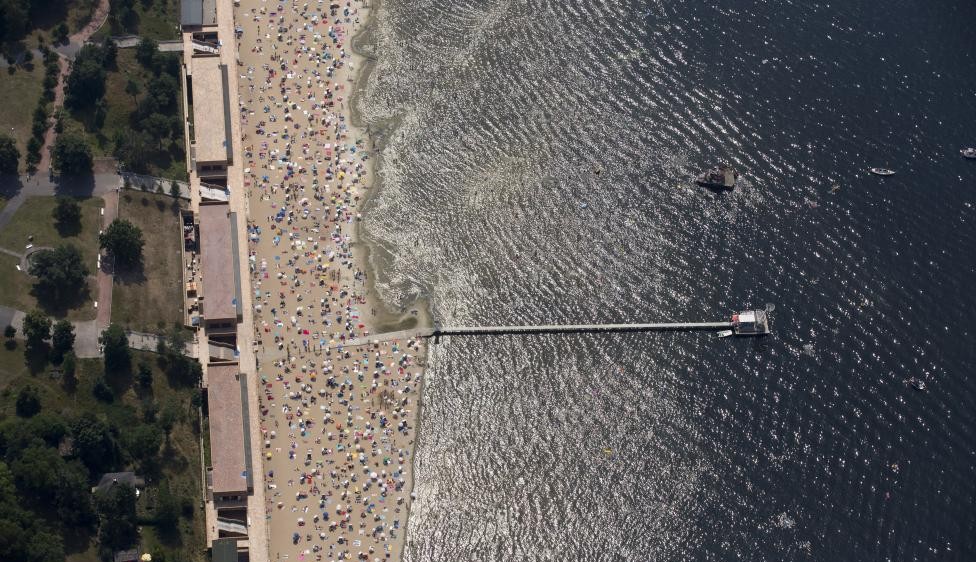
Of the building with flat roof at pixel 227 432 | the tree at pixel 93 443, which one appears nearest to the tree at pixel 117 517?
the tree at pixel 93 443

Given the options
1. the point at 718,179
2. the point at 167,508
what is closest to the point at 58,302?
the point at 167,508

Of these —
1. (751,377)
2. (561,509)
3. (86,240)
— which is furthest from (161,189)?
(751,377)

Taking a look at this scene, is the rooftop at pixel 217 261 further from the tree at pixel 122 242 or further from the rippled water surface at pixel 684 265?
the rippled water surface at pixel 684 265

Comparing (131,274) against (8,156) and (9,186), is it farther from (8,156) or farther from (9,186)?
(8,156)

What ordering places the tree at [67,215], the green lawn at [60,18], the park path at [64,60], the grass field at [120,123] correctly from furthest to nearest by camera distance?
the green lawn at [60,18]
the grass field at [120,123]
the park path at [64,60]
the tree at [67,215]

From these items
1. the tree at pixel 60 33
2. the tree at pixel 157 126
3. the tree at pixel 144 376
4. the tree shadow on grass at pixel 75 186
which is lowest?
the tree at pixel 144 376

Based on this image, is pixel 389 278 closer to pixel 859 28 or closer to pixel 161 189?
pixel 161 189

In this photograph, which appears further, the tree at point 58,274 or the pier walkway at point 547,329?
the pier walkway at point 547,329
